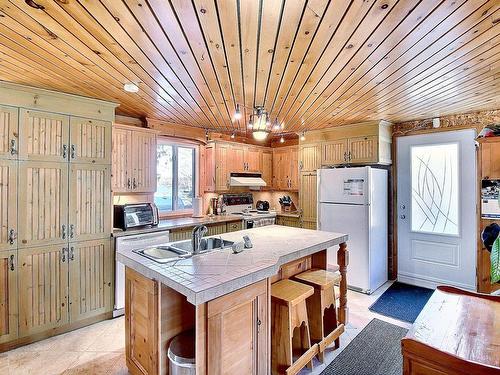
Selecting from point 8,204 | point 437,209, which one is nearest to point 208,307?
point 8,204

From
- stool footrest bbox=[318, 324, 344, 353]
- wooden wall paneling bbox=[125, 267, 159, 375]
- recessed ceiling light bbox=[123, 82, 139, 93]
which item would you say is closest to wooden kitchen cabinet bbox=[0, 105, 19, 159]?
recessed ceiling light bbox=[123, 82, 139, 93]

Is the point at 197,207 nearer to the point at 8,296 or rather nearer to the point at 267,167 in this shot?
the point at 267,167

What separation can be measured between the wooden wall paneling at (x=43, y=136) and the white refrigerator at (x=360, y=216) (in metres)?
3.58

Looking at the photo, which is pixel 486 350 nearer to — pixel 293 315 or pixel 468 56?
pixel 293 315

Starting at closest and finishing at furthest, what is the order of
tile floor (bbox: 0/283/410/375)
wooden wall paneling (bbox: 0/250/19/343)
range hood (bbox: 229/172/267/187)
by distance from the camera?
tile floor (bbox: 0/283/410/375) < wooden wall paneling (bbox: 0/250/19/343) < range hood (bbox: 229/172/267/187)

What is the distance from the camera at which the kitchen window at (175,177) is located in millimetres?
4473

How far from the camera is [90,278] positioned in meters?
3.14

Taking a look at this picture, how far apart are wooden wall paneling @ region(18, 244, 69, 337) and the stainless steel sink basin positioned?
144 centimetres

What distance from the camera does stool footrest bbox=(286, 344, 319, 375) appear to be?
213 cm

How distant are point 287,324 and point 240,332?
523 millimetres

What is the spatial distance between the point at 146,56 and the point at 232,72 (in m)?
0.70

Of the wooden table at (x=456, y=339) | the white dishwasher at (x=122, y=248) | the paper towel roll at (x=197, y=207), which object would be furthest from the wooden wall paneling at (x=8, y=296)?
the wooden table at (x=456, y=339)

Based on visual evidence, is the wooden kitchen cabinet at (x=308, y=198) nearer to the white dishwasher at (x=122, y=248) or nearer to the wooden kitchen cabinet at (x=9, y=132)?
the white dishwasher at (x=122, y=248)

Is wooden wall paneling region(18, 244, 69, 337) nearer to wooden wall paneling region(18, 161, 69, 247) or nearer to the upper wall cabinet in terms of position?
wooden wall paneling region(18, 161, 69, 247)
